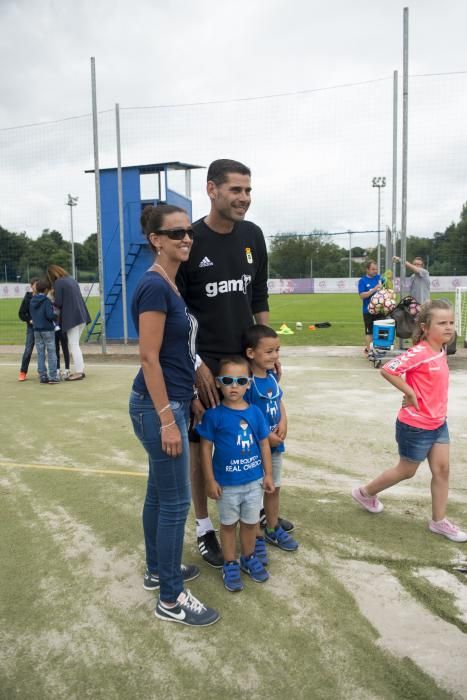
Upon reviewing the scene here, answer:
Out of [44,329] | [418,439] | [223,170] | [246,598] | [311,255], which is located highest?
[311,255]

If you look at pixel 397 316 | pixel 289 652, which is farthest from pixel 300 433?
pixel 397 316

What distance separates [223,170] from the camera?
115 inches

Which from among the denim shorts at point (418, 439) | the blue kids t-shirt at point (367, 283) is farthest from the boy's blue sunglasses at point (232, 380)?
the blue kids t-shirt at point (367, 283)

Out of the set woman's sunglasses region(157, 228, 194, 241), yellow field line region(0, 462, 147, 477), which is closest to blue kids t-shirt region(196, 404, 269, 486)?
woman's sunglasses region(157, 228, 194, 241)

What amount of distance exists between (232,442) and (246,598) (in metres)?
0.80

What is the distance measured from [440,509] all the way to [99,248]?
9.07 meters

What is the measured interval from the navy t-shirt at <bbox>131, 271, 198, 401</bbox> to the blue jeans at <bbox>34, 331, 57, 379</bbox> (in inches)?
260

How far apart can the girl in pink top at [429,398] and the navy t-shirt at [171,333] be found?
132 cm

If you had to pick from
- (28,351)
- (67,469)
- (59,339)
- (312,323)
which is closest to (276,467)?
(67,469)

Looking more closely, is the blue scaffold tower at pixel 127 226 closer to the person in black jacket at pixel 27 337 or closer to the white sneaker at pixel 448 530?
the person in black jacket at pixel 27 337

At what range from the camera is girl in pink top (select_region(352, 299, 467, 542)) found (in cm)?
329

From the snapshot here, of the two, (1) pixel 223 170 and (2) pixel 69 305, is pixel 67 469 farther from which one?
(2) pixel 69 305

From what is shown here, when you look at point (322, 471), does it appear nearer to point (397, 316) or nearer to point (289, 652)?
point (289, 652)

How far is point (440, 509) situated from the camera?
134 inches
